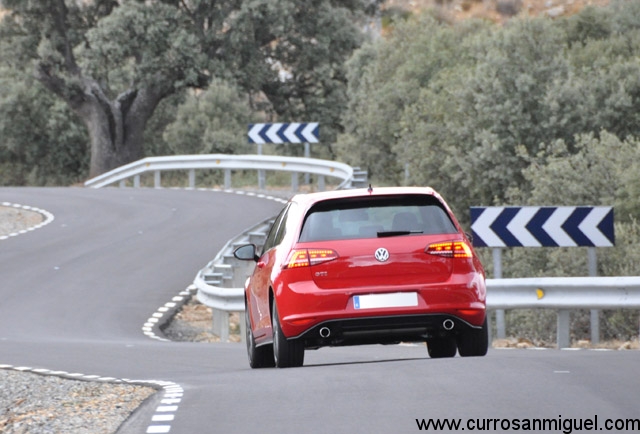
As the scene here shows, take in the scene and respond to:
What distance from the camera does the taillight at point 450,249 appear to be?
11.0 meters

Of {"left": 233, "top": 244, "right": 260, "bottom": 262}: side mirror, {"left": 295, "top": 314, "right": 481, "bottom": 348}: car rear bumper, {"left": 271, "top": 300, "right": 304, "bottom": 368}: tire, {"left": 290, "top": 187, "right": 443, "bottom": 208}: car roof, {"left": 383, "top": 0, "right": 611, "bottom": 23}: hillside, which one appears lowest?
{"left": 271, "top": 300, "right": 304, "bottom": 368}: tire

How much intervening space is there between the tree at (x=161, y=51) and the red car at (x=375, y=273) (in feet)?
129

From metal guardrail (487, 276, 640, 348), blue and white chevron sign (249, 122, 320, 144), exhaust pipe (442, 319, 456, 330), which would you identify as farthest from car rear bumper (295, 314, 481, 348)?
blue and white chevron sign (249, 122, 320, 144)

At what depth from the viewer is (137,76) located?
2005 inches

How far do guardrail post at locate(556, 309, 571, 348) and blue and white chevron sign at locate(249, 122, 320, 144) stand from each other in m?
23.9

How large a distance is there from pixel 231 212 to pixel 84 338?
14.6 meters

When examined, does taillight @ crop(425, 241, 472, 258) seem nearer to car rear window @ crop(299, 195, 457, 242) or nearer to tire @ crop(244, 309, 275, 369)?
car rear window @ crop(299, 195, 457, 242)

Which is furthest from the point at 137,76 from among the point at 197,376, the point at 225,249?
the point at 197,376

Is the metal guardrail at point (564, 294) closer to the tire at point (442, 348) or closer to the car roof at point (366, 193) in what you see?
the tire at point (442, 348)

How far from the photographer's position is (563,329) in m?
15.3

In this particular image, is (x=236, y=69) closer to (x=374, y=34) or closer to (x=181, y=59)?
(x=181, y=59)

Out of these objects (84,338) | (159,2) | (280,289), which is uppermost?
(159,2)

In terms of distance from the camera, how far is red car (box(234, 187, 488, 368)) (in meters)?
11.0

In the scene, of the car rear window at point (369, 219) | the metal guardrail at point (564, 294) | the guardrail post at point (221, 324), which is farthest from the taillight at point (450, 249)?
the guardrail post at point (221, 324)
